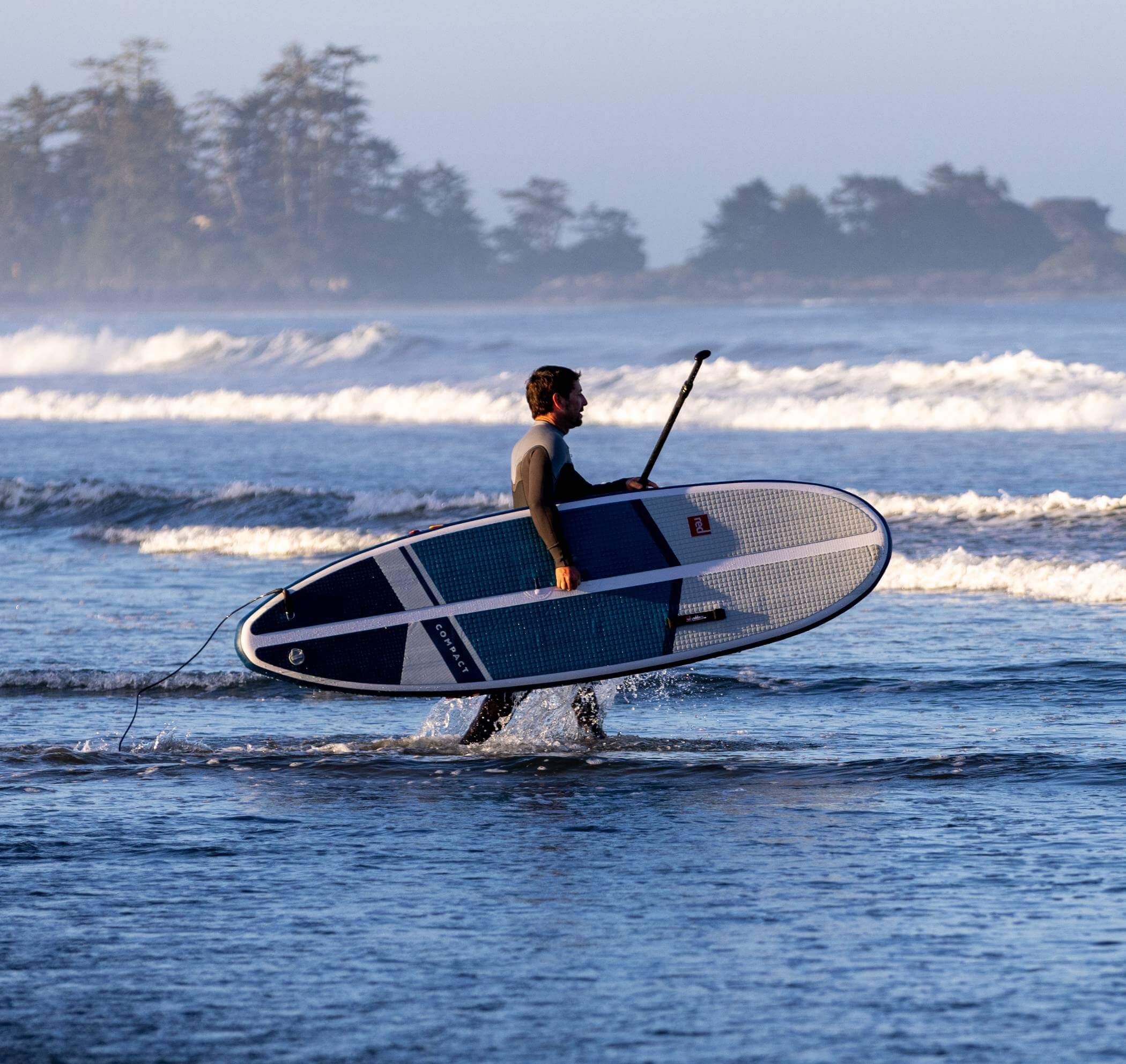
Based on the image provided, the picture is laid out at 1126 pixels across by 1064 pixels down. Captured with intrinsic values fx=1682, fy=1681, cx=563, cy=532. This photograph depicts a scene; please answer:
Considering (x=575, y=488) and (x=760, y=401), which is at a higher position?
(x=760, y=401)

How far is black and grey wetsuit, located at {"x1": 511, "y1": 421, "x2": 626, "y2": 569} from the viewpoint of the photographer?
655 cm

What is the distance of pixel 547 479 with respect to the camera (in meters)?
6.57

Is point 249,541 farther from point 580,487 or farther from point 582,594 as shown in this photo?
point 580,487

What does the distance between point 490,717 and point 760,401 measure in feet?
73.4

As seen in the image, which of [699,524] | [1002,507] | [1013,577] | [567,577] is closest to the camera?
[567,577]

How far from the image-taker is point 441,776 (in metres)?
6.56

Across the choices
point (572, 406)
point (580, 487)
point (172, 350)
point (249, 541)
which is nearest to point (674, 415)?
point (580, 487)

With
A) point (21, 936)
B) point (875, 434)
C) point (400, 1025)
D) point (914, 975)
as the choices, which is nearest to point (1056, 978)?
point (914, 975)

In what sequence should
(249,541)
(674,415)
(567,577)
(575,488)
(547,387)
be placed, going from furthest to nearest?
1. (249,541)
2. (674,415)
3. (575,488)
4. (567,577)
5. (547,387)

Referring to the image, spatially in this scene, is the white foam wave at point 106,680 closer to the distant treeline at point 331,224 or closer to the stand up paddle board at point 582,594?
the stand up paddle board at point 582,594

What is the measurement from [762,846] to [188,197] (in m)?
158

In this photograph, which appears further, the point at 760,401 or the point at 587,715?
the point at 760,401

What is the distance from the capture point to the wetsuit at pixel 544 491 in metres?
6.55

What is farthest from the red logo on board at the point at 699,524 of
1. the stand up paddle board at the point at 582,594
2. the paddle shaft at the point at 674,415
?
the paddle shaft at the point at 674,415
